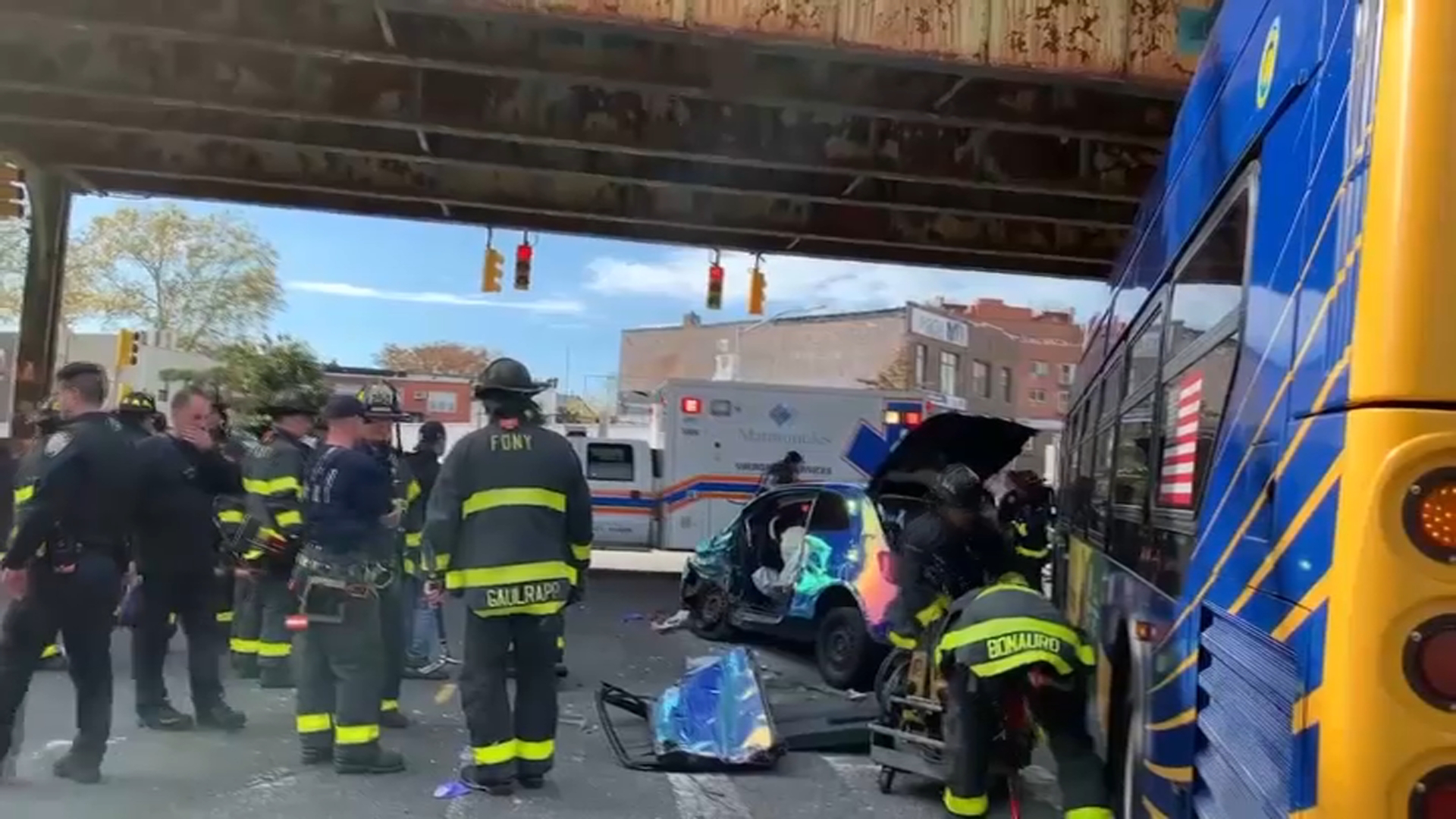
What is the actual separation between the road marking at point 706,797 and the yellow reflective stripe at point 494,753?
0.86 metres

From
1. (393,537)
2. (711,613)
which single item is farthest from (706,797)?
(711,613)

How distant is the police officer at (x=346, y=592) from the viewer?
666 centimetres

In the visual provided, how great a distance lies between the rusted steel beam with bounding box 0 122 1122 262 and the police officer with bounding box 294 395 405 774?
825 centimetres

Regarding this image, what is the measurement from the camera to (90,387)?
20.2ft

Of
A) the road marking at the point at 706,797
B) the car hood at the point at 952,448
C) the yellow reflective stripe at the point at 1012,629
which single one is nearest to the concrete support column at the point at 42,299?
the car hood at the point at 952,448

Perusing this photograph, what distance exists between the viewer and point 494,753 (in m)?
6.39

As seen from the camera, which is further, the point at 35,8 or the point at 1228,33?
the point at 35,8

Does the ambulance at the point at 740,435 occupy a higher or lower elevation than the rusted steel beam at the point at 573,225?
lower

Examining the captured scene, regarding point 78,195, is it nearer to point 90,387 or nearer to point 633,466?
point 633,466

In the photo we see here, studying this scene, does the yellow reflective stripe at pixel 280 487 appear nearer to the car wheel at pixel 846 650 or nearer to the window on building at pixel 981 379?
the car wheel at pixel 846 650

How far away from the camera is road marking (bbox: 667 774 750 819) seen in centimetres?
628

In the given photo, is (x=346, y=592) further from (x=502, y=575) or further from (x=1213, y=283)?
(x=1213, y=283)

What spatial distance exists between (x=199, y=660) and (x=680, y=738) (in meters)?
2.87

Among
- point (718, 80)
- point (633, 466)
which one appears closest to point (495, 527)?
point (718, 80)
